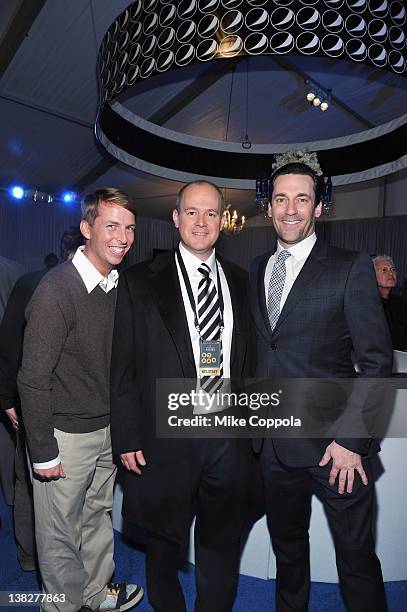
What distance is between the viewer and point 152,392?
5.83 feet

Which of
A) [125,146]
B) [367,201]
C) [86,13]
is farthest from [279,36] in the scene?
[367,201]

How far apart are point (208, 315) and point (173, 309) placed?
15cm

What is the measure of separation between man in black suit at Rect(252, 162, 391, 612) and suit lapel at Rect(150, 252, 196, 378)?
310 mm

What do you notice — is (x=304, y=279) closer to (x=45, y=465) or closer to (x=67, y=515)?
(x=45, y=465)

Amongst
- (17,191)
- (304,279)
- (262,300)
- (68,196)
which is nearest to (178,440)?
(262,300)

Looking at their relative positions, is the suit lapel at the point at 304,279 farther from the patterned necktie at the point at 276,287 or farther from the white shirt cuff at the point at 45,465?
the white shirt cuff at the point at 45,465

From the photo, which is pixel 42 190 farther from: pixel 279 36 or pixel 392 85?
pixel 279 36

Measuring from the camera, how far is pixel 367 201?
11.6m

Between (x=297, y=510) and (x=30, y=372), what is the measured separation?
47.8 inches

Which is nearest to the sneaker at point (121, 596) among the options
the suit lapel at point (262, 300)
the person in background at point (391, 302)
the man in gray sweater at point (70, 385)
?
the man in gray sweater at point (70, 385)

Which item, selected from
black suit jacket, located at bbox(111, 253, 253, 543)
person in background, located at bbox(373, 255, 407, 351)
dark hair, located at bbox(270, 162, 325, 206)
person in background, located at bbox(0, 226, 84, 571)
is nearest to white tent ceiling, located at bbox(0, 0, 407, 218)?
person in background, located at bbox(373, 255, 407, 351)

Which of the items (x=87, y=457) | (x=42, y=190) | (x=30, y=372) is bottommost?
(x=87, y=457)

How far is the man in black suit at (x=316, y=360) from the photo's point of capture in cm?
166

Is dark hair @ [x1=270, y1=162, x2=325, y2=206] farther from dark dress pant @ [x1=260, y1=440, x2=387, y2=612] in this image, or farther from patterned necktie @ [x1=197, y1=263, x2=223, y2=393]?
dark dress pant @ [x1=260, y1=440, x2=387, y2=612]
